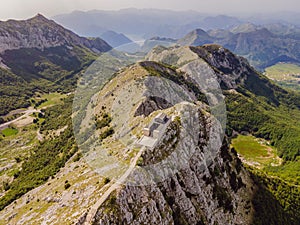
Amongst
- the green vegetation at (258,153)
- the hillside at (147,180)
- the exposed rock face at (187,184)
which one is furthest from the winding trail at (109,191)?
the green vegetation at (258,153)

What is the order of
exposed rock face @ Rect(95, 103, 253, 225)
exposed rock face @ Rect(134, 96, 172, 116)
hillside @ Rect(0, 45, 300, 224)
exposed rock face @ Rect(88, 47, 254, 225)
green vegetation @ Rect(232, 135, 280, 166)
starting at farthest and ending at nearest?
green vegetation @ Rect(232, 135, 280, 166) < exposed rock face @ Rect(134, 96, 172, 116) < hillside @ Rect(0, 45, 300, 224) < exposed rock face @ Rect(88, 47, 254, 225) < exposed rock face @ Rect(95, 103, 253, 225)

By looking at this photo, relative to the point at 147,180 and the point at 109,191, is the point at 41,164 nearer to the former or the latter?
the point at 109,191

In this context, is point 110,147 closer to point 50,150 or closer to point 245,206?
point 245,206

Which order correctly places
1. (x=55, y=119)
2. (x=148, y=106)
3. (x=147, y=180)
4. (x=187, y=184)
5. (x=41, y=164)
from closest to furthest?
(x=147, y=180)
(x=187, y=184)
(x=148, y=106)
(x=41, y=164)
(x=55, y=119)

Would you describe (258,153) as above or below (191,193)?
below

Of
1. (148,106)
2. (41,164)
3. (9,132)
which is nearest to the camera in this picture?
(148,106)

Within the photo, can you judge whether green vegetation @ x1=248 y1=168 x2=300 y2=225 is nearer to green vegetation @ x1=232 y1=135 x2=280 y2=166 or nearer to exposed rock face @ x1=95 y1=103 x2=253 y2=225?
exposed rock face @ x1=95 y1=103 x2=253 y2=225

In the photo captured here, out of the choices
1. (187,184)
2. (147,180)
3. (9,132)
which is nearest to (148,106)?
(187,184)

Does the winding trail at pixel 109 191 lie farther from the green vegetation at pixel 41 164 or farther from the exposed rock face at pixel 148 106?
the green vegetation at pixel 41 164

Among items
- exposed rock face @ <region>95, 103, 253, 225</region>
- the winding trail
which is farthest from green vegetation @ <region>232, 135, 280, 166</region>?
the winding trail
